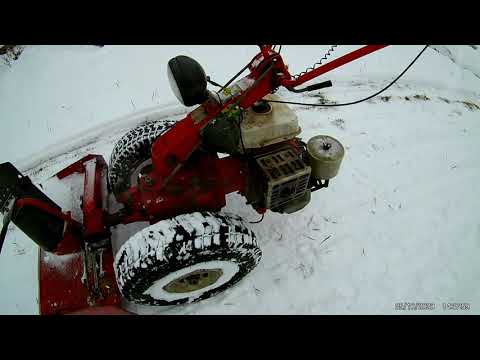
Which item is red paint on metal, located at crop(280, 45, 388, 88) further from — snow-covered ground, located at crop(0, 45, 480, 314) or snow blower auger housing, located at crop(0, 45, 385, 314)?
snow-covered ground, located at crop(0, 45, 480, 314)

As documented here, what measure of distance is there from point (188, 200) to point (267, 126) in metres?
0.91

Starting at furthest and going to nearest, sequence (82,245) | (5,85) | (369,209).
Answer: (5,85) < (369,209) < (82,245)

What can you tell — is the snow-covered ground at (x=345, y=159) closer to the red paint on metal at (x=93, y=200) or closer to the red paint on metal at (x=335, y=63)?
the red paint on metal at (x=93, y=200)

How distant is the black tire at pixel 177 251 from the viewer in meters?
2.54

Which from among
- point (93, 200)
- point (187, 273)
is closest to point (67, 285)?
point (93, 200)

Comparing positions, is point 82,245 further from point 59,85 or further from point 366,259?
point 59,85

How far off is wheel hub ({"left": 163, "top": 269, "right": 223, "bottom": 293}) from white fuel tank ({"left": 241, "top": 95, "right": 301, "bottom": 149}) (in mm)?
1084

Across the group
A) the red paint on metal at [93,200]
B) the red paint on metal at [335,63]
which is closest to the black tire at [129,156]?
the red paint on metal at [93,200]

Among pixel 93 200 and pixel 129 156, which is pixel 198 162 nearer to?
pixel 129 156

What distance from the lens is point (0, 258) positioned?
3.57 m

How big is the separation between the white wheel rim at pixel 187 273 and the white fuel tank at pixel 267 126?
0.98m

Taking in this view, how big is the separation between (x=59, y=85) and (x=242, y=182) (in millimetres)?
3891

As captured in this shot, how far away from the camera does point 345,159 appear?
4469mm
